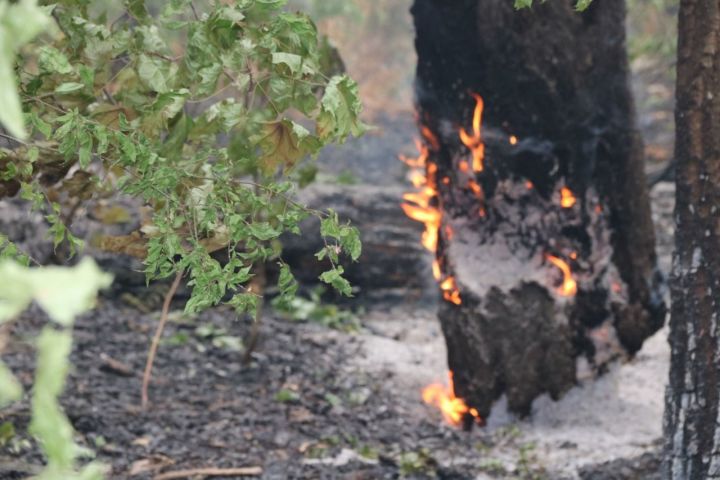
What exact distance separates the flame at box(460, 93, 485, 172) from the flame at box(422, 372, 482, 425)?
1.20 m

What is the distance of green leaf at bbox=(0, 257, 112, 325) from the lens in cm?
88

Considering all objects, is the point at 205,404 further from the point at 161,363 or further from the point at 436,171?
the point at 436,171

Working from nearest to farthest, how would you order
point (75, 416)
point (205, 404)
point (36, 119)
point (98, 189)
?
point (36, 119) → point (98, 189) → point (75, 416) → point (205, 404)

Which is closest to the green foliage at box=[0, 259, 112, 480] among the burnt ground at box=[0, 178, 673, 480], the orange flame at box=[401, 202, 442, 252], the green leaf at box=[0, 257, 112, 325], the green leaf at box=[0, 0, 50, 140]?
the green leaf at box=[0, 257, 112, 325]

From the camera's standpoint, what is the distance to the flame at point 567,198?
494cm

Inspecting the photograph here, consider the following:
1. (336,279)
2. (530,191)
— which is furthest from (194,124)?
(530,191)

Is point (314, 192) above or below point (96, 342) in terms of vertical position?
above

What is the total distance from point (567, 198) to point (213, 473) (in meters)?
2.26

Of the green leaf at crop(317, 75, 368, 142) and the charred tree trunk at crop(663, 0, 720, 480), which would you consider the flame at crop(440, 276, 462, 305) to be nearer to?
the charred tree trunk at crop(663, 0, 720, 480)

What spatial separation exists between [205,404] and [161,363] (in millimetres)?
761

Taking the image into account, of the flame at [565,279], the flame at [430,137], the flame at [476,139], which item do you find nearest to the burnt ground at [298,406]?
the flame at [565,279]

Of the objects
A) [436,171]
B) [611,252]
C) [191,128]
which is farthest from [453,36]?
[191,128]

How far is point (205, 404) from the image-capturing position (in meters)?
5.34

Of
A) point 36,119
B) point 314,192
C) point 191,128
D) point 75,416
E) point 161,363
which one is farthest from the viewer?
point 314,192
